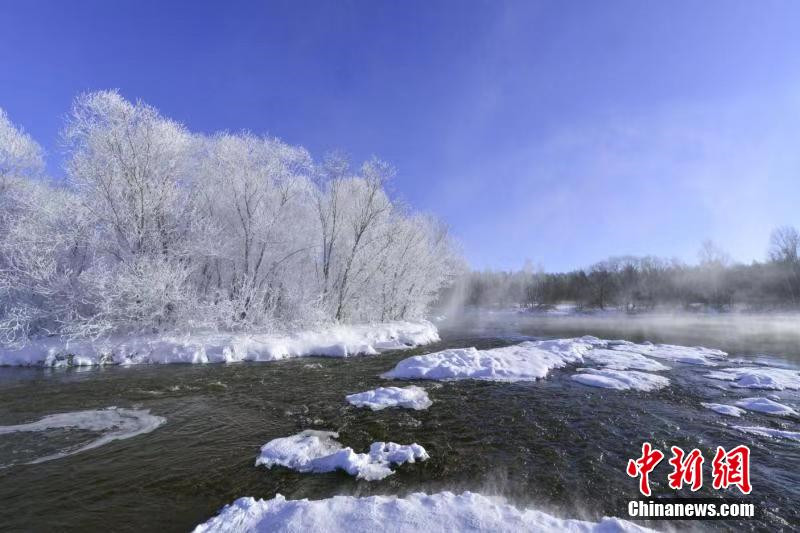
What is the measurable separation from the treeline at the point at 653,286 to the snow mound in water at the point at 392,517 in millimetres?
57928

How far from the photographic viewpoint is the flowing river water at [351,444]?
16.1ft

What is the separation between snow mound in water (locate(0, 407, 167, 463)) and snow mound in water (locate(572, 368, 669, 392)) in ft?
42.0

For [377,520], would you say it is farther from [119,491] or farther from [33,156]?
[33,156]

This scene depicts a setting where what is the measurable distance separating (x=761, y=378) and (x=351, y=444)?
14.0 metres

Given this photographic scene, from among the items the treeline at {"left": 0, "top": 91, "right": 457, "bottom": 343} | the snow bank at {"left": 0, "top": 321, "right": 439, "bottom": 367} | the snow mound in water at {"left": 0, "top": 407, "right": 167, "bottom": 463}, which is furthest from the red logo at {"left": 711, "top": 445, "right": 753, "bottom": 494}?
the treeline at {"left": 0, "top": 91, "right": 457, "bottom": 343}

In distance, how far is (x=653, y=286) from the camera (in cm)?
6662

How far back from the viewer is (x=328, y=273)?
26.0m

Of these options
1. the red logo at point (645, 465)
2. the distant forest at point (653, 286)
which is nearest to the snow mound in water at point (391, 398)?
the red logo at point (645, 465)

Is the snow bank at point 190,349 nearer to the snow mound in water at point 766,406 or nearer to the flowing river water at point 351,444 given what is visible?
the flowing river water at point 351,444

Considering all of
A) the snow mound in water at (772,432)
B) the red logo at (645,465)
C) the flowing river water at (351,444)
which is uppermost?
the flowing river water at (351,444)

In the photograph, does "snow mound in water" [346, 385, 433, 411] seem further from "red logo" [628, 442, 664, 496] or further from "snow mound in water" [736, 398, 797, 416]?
"snow mound in water" [736, 398, 797, 416]

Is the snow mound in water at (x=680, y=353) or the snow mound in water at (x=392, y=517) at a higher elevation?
the snow mound in water at (x=392, y=517)

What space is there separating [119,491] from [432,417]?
6119mm

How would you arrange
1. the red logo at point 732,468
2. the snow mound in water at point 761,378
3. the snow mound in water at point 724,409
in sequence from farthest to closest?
the snow mound in water at point 761,378 < the snow mound in water at point 724,409 < the red logo at point 732,468
